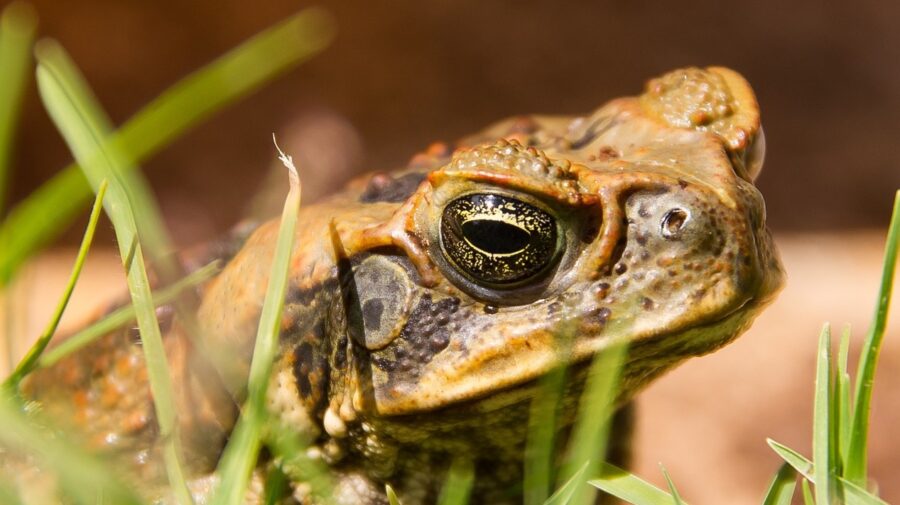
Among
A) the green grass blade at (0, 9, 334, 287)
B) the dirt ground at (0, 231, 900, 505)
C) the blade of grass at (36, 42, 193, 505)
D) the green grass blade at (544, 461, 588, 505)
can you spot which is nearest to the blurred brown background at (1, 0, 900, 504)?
the dirt ground at (0, 231, 900, 505)

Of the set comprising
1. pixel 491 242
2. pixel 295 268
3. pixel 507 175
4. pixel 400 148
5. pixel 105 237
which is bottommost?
pixel 105 237

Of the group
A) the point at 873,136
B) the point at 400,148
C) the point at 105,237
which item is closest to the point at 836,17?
the point at 873,136

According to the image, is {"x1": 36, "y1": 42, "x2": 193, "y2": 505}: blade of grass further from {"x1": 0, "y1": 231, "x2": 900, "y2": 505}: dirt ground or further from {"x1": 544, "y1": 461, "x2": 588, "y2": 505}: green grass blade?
{"x1": 0, "y1": 231, "x2": 900, "y2": 505}: dirt ground

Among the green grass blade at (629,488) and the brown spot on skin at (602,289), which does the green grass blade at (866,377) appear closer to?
the green grass blade at (629,488)

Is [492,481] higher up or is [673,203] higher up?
[673,203]

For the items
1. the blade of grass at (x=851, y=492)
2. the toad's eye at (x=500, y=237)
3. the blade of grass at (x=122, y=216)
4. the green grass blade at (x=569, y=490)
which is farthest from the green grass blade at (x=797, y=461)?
the blade of grass at (x=122, y=216)

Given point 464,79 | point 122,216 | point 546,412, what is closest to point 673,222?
point 546,412

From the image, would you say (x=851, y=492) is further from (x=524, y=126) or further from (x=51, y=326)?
(x=51, y=326)

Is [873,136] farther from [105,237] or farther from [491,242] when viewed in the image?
[491,242]
